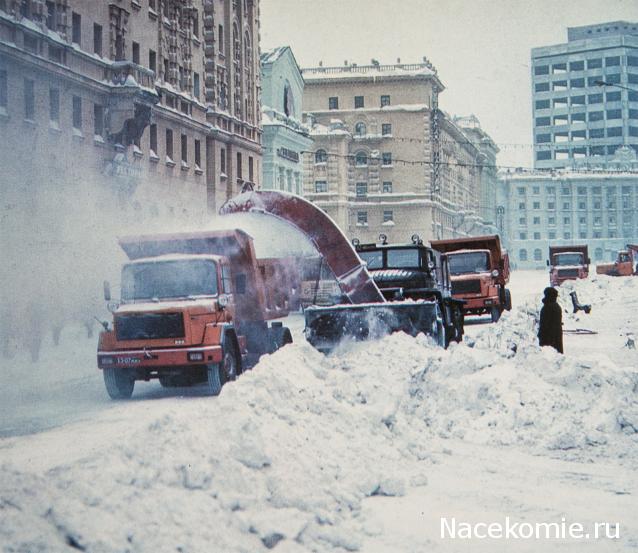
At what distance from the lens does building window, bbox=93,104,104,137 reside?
3334 centimetres

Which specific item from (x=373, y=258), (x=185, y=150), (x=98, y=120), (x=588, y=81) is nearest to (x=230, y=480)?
(x=373, y=258)

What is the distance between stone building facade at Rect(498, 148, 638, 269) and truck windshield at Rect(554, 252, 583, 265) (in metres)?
65.7

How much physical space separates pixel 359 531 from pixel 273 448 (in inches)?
46.7

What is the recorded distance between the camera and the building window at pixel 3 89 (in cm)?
2626

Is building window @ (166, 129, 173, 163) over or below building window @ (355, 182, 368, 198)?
below

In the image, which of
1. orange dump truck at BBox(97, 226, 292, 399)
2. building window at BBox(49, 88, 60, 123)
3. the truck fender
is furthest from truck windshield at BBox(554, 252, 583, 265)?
the truck fender

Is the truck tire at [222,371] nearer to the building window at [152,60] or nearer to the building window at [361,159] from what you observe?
the building window at [152,60]

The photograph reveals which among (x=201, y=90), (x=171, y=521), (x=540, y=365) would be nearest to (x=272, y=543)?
(x=171, y=521)

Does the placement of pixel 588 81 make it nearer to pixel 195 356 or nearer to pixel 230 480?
pixel 195 356

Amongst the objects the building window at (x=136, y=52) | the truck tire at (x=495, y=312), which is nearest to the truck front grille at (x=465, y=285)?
the truck tire at (x=495, y=312)

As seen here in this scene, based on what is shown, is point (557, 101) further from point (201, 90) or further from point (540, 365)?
point (540, 365)

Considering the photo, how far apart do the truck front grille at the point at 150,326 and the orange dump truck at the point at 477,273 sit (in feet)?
49.3

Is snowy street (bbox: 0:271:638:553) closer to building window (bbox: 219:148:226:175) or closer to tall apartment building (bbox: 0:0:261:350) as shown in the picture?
tall apartment building (bbox: 0:0:261:350)

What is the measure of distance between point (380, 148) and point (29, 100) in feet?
192
